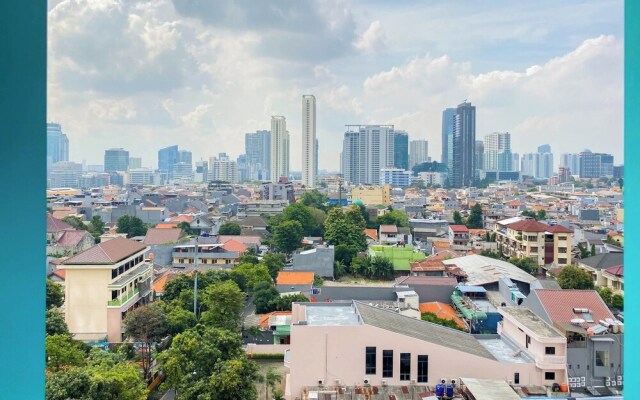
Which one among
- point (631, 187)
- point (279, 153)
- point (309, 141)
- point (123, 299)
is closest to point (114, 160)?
point (279, 153)

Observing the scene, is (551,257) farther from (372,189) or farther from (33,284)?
(372,189)

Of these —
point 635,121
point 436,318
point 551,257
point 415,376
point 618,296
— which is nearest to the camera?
point 635,121

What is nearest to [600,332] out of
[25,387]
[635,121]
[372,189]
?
[635,121]

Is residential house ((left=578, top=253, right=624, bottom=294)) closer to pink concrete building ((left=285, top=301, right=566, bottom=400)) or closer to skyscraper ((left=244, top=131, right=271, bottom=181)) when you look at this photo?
pink concrete building ((left=285, top=301, right=566, bottom=400))

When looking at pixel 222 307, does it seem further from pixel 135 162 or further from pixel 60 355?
pixel 135 162

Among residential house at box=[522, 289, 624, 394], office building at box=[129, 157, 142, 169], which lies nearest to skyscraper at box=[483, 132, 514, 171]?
office building at box=[129, 157, 142, 169]

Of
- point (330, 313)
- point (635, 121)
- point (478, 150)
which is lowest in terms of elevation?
point (330, 313)

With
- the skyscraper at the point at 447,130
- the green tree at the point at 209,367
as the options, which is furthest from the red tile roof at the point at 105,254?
the skyscraper at the point at 447,130
